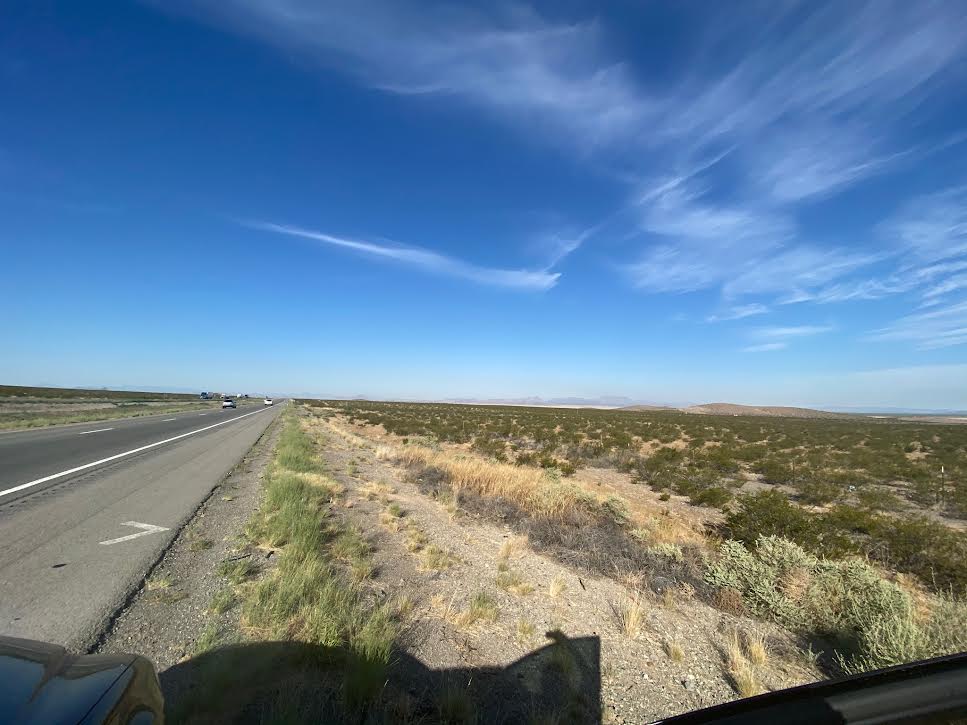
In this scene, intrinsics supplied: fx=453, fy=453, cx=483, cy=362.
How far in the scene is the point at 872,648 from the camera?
167 inches

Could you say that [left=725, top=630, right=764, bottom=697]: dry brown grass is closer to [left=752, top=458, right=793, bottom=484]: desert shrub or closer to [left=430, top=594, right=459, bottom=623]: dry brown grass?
[left=430, top=594, right=459, bottom=623]: dry brown grass

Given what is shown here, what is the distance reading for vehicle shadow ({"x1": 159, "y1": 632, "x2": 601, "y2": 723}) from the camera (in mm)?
A: 3023

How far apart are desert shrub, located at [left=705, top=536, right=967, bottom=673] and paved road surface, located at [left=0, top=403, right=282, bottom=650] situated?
7047 millimetres

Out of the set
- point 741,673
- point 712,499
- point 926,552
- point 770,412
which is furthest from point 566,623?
point 770,412

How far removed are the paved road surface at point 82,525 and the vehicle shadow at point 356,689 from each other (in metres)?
1.43

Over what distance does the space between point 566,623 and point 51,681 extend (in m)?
4.53

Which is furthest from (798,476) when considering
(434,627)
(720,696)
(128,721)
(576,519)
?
(128,721)

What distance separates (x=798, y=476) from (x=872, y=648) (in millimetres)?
16398

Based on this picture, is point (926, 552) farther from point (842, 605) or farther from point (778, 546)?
point (842, 605)

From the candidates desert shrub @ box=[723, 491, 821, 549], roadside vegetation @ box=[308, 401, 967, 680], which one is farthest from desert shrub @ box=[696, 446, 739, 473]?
desert shrub @ box=[723, 491, 821, 549]

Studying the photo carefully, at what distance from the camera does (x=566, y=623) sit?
196 inches

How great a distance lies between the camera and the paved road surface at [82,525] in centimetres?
415

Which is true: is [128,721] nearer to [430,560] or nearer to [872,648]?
[430,560]

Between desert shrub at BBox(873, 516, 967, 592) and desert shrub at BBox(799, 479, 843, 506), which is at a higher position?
desert shrub at BBox(873, 516, 967, 592)
